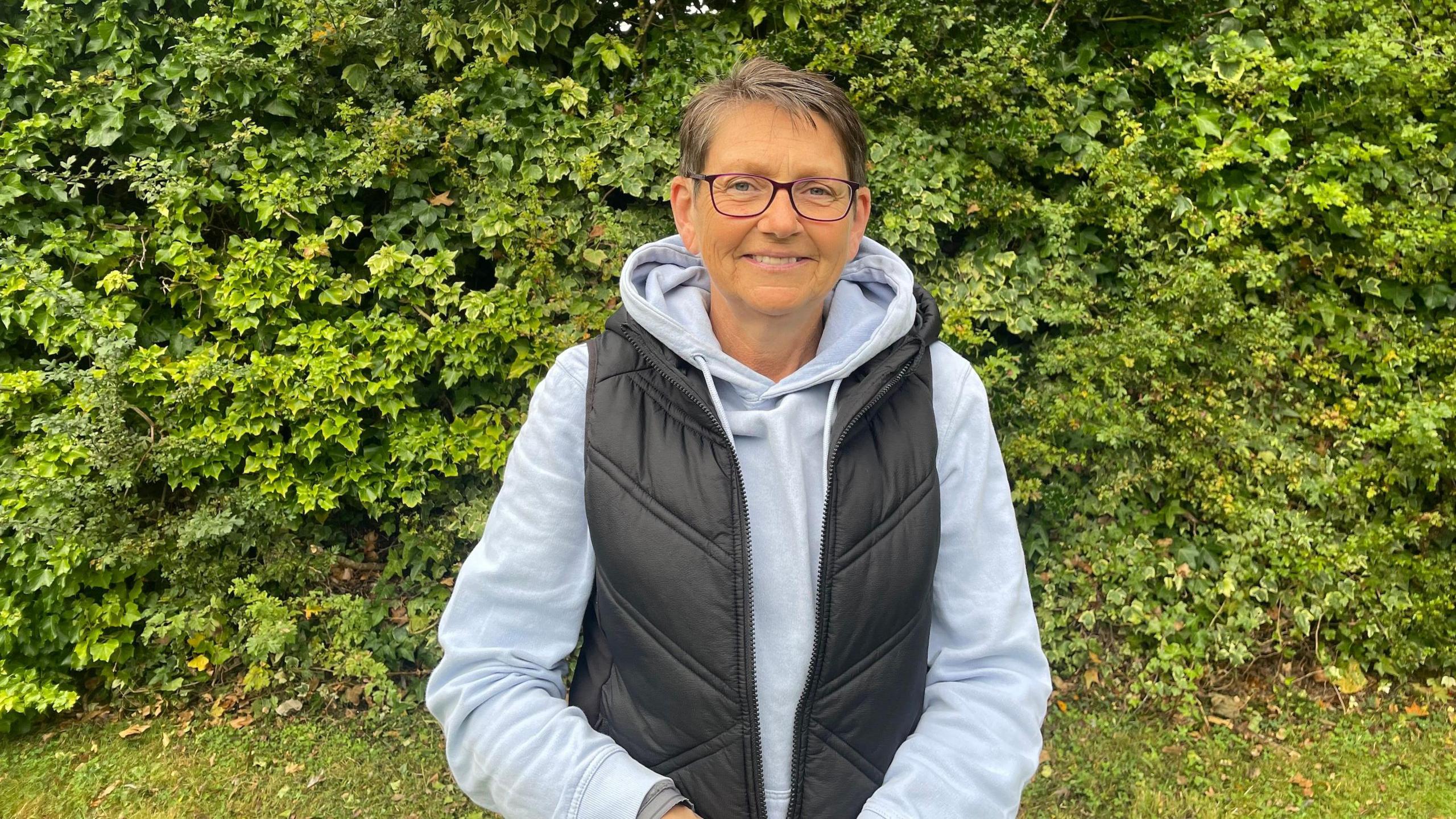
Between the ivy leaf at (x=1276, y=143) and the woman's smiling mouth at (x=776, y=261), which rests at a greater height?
the ivy leaf at (x=1276, y=143)

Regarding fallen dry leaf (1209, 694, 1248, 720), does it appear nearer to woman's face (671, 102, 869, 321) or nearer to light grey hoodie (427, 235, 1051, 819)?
light grey hoodie (427, 235, 1051, 819)

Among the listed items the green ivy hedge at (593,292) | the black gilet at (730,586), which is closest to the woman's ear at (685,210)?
the black gilet at (730,586)

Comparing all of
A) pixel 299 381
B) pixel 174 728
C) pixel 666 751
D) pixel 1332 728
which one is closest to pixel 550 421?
pixel 666 751

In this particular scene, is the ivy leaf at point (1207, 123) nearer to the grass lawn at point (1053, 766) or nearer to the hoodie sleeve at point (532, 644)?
the grass lawn at point (1053, 766)

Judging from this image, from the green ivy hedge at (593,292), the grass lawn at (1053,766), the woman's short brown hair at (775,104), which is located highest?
the woman's short brown hair at (775,104)

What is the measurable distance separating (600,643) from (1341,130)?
13.4ft

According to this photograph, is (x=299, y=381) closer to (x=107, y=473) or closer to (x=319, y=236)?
(x=319, y=236)

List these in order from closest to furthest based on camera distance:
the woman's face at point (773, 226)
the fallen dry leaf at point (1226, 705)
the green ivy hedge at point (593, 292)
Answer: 1. the woman's face at point (773, 226)
2. the green ivy hedge at point (593, 292)
3. the fallen dry leaf at point (1226, 705)

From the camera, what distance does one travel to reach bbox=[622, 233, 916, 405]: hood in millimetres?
1534

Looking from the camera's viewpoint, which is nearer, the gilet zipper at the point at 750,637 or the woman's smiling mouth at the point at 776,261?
the gilet zipper at the point at 750,637

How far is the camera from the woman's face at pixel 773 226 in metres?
1.51

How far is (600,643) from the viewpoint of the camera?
1.61 meters

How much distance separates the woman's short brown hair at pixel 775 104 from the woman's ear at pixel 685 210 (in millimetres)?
26

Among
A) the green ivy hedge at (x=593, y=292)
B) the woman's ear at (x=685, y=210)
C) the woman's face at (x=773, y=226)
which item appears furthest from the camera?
the green ivy hedge at (x=593, y=292)
